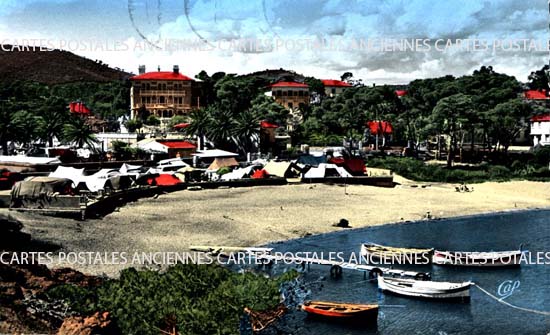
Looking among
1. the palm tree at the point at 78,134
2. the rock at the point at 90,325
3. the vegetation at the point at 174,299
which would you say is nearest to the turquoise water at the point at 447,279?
the vegetation at the point at 174,299

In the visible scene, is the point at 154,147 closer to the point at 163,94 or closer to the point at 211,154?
the point at 211,154

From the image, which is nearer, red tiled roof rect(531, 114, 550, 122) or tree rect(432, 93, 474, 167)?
tree rect(432, 93, 474, 167)

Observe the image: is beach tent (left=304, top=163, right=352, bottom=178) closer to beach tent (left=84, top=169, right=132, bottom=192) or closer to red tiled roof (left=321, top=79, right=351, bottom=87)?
beach tent (left=84, top=169, right=132, bottom=192)

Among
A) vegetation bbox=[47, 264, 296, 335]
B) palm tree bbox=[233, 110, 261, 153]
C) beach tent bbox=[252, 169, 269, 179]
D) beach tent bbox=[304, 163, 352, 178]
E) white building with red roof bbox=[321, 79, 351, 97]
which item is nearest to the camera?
vegetation bbox=[47, 264, 296, 335]

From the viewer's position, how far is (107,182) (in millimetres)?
40219

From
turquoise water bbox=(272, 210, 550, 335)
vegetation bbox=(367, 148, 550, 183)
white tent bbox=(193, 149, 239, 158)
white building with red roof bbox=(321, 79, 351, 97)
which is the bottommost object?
turquoise water bbox=(272, 210, 550, 335)

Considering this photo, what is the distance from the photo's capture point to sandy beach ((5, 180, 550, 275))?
30.9m

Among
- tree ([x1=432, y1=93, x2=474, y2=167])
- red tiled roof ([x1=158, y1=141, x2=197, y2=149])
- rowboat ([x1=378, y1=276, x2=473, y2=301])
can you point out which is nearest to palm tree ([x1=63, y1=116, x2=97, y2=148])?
red tiled roof ([x1=158, y1=141, x2=197, y2=149])

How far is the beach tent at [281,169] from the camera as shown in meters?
52.2

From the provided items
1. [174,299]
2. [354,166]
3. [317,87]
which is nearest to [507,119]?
[354,166]

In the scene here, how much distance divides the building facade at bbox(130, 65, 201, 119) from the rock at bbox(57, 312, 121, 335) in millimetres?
73502

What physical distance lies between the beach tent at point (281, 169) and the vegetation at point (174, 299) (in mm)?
33330

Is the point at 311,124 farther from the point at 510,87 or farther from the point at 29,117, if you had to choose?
the point at 29,117

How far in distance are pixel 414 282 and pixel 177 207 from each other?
16.2 meters
